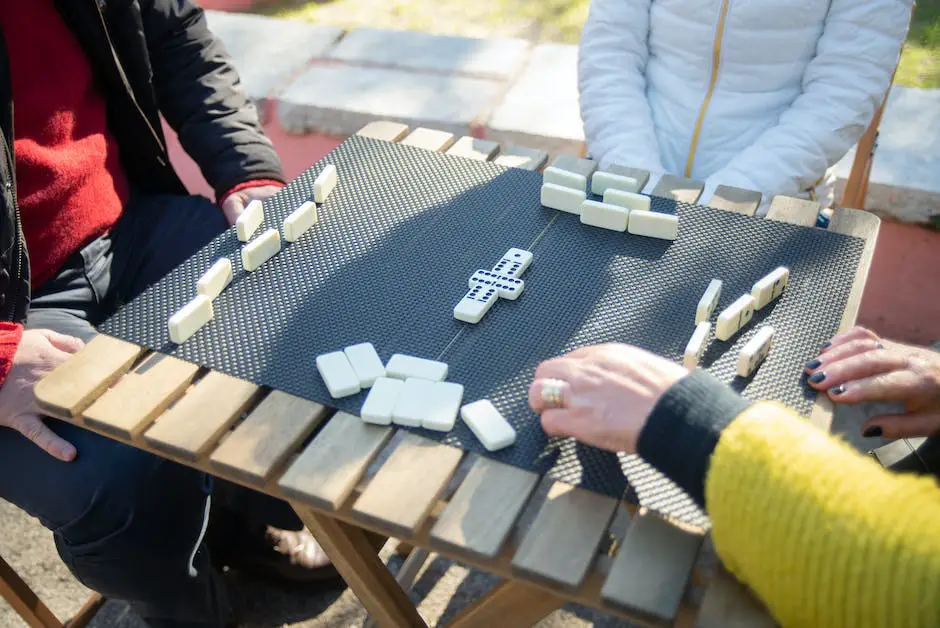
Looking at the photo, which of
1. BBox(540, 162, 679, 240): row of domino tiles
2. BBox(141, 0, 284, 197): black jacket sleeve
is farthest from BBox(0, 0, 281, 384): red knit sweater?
BBox(540, 162, 679, 240): row of domino tiles

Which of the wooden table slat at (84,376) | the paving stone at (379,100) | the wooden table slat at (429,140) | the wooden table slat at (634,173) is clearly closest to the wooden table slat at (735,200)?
the wooden table slat at (634,173)

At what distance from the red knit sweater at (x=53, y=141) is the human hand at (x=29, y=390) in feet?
1.25

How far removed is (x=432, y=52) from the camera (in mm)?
3285

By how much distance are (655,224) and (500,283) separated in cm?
32

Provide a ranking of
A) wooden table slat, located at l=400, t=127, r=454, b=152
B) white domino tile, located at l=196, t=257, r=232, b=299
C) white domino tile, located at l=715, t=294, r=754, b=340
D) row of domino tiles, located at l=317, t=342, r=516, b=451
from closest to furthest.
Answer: row of domino tiles, located at l=317, t=342, r=516, b=451, white domino tile, located at l=715, t=294, r=754, b=340, white domino tile, located at l=196, t=257, r=232, b=299, wooden table slat, located at l=400, t=127, r=454, b=152

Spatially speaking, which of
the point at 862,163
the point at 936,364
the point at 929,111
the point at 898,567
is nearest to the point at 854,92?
the point at 862,163

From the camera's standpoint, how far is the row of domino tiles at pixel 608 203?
57.7 inches

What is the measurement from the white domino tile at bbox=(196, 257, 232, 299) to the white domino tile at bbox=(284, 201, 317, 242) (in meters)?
0.13

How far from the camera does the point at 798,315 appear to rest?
4.25 feet

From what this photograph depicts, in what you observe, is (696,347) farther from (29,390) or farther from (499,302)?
(29,390)

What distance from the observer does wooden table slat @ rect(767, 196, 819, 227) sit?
60.9 inches

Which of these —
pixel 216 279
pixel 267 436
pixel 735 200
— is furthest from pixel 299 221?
pixel 735 200

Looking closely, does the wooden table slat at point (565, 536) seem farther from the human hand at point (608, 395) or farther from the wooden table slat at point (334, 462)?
the wooden table slat at point (334, 462)

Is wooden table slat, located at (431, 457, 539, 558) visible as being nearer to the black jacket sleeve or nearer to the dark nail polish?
the dark nail polish
